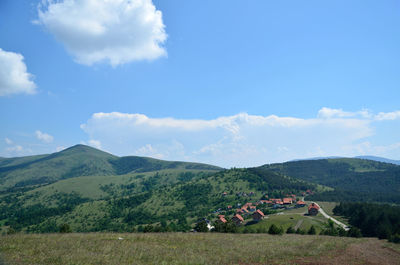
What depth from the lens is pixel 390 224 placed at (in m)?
68.0

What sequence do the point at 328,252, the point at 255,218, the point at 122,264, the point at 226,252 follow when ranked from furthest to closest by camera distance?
the point at 255,218, the point at 328,252, the point at 226,252, the point at 122,264

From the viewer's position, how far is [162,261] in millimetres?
23891

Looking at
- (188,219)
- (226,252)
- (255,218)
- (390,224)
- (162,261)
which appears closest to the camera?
(162,261)

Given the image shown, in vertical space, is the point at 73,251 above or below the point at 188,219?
above

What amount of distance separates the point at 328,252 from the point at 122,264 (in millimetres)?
28495

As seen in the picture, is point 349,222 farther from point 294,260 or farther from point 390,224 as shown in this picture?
point 294,260

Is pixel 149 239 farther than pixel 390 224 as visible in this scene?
No

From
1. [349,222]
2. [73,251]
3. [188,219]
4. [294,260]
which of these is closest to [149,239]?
[73,251]

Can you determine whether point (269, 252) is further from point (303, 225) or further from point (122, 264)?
point (303, 225)

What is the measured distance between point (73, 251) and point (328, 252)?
33976 millimetres

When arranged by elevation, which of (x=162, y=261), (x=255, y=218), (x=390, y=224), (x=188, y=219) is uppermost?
(x=162, y=261)

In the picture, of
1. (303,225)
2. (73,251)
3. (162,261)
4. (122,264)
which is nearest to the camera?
(122,264)

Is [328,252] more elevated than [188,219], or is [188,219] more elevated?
[328,252]

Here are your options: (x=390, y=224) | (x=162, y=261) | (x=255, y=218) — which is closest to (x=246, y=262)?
(x=162, y=261)
